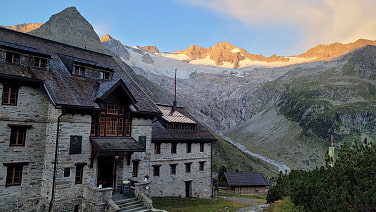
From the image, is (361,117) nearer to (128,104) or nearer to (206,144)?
(206,144)

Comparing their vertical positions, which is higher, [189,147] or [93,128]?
[93,128]

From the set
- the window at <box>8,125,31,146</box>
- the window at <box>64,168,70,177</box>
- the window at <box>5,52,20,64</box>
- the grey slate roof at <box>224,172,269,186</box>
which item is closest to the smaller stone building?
the window at <box>64,168,70,177</box>

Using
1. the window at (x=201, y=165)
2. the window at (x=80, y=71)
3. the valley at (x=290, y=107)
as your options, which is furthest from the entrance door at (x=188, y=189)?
the valley at (x=290, y=107)

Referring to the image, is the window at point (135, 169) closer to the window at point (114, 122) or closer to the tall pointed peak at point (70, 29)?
the window at point (114, 122)

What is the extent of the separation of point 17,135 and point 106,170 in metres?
6.94

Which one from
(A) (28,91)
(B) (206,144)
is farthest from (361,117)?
(A) (28,91)

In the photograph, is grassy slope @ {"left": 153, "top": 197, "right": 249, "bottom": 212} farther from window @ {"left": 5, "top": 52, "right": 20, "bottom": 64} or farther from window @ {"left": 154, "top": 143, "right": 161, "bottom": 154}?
window @ {"left": 5, "top": 52, "right": 20, "bottom": 64}

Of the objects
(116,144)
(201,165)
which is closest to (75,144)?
(116,144)

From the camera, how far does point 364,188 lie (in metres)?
12.9

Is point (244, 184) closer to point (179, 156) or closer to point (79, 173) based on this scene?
point (179, 156)

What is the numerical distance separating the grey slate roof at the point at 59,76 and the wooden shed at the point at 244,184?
28488mm

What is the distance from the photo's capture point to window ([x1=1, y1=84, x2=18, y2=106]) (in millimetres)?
18016

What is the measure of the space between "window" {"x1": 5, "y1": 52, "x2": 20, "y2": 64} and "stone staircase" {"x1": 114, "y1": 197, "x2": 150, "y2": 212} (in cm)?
1233

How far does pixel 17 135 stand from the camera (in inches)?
727
